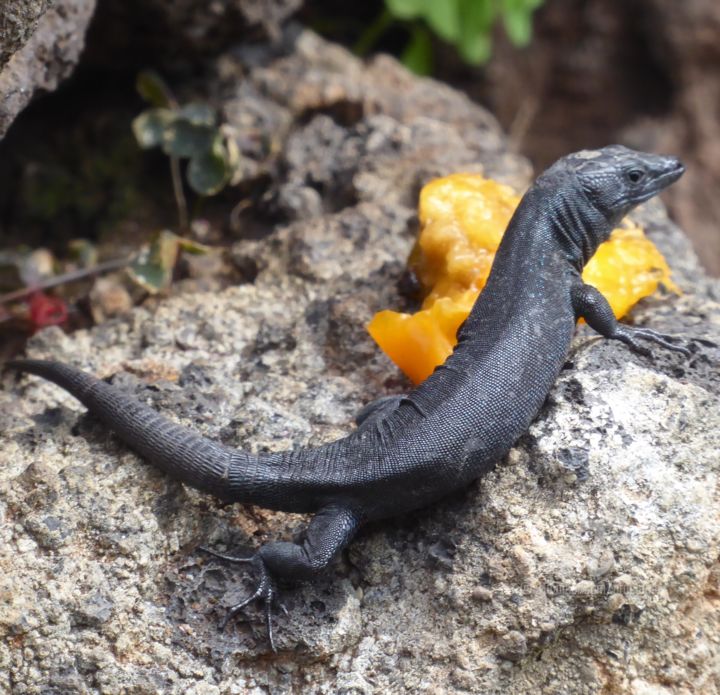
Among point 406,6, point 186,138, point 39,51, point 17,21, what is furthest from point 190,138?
point 17,21

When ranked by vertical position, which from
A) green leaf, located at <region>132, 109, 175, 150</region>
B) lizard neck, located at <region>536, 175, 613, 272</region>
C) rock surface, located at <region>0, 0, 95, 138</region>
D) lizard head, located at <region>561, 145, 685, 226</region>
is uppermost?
lizard head, located at <region>561, 145, 685, 226</region>

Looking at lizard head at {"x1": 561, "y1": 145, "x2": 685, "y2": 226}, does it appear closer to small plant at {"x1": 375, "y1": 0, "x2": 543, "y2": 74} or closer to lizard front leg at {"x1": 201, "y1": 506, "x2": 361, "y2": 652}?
lizard front leg at {"x1": 201, "y1": 506, "x2": 361, "y2": 652}

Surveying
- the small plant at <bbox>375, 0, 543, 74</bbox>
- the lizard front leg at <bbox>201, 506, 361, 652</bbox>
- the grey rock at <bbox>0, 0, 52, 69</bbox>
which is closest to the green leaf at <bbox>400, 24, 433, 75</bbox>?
the small plant at <bbox>375, 0, 543, 74</bbox>

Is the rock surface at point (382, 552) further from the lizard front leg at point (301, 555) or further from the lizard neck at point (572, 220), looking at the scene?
the lizard neck at point (572, 220)

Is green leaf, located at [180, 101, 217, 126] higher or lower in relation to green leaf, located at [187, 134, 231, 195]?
higher

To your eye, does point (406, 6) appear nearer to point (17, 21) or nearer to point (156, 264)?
point (156, 264)
